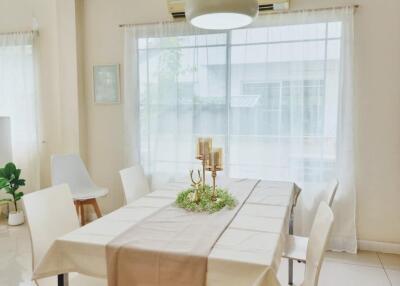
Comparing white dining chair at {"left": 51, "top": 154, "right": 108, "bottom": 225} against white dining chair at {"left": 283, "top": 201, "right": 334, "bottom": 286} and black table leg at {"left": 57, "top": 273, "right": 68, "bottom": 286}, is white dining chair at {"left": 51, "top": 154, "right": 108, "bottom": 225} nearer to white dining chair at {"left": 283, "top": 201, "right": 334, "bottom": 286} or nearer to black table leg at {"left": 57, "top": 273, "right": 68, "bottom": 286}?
black table leg at {"left": 57, "top": 273, "right": 68, "bottom": 286}

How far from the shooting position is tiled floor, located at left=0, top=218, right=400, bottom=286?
2.59 metres

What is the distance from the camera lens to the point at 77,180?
3.58 m

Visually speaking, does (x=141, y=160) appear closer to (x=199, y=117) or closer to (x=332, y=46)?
(x=199, y=117)

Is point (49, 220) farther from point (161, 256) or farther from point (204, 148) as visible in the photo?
point (204, 148)

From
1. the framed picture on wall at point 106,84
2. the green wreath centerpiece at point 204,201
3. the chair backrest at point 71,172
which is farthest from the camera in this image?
the framed picture on wall at point 106,84

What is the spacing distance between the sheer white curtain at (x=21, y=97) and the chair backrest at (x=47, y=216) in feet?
7.66

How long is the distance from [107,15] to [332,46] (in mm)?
2413

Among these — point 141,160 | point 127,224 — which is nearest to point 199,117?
point 141,160

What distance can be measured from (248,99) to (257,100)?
0.30 feet

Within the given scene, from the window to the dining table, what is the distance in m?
1.24

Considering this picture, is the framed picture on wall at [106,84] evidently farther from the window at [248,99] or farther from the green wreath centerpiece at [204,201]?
the green wreath centerpiece at [204,201]

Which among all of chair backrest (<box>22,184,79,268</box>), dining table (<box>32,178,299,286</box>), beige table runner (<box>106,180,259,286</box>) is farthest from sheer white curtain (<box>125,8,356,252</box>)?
beige table runner (<box>106,180,259,286</box>)

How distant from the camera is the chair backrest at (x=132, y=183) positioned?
2.60m

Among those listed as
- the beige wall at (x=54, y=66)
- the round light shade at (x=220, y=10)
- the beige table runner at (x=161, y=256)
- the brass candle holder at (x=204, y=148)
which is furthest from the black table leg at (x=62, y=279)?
the beige wall at (x=54, y=66)
